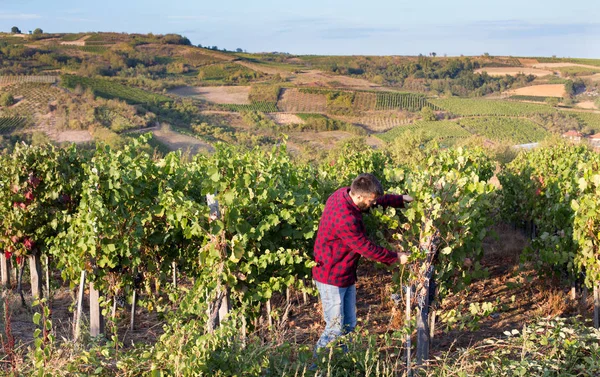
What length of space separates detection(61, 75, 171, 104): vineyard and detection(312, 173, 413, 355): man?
→ 213 feet

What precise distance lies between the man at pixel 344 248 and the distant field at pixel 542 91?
3354 inches

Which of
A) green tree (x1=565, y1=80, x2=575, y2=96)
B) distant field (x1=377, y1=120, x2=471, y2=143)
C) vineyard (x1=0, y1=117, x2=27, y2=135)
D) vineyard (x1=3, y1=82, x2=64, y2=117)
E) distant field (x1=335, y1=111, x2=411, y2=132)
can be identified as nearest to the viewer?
vineyard (x1=0, y1=117, x2=27, y2=135)

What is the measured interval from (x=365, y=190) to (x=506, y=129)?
62.3m

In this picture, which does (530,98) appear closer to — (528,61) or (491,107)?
(491,107)

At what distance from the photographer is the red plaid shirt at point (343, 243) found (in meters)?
4.16

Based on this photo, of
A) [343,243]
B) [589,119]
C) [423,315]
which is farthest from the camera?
[589,119]

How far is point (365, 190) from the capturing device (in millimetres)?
4141

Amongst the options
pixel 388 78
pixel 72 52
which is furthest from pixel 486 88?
pixel 72 52

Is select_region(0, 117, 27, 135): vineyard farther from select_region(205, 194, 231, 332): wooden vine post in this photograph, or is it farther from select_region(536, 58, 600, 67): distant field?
select_region(536, 58, 600, 67): distant field

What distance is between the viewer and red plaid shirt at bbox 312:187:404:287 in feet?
13.7

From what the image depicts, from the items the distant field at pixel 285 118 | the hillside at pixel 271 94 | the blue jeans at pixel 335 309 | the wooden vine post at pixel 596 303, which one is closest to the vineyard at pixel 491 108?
the hillside at pixel 271 94

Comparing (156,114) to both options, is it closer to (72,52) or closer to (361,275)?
(72,52)

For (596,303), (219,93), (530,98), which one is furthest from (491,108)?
(596,303)

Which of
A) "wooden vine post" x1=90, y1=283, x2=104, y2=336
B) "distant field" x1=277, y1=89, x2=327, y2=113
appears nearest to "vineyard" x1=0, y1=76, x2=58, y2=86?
"distant field" x1=277, y1=89, x2=327, y2=113
